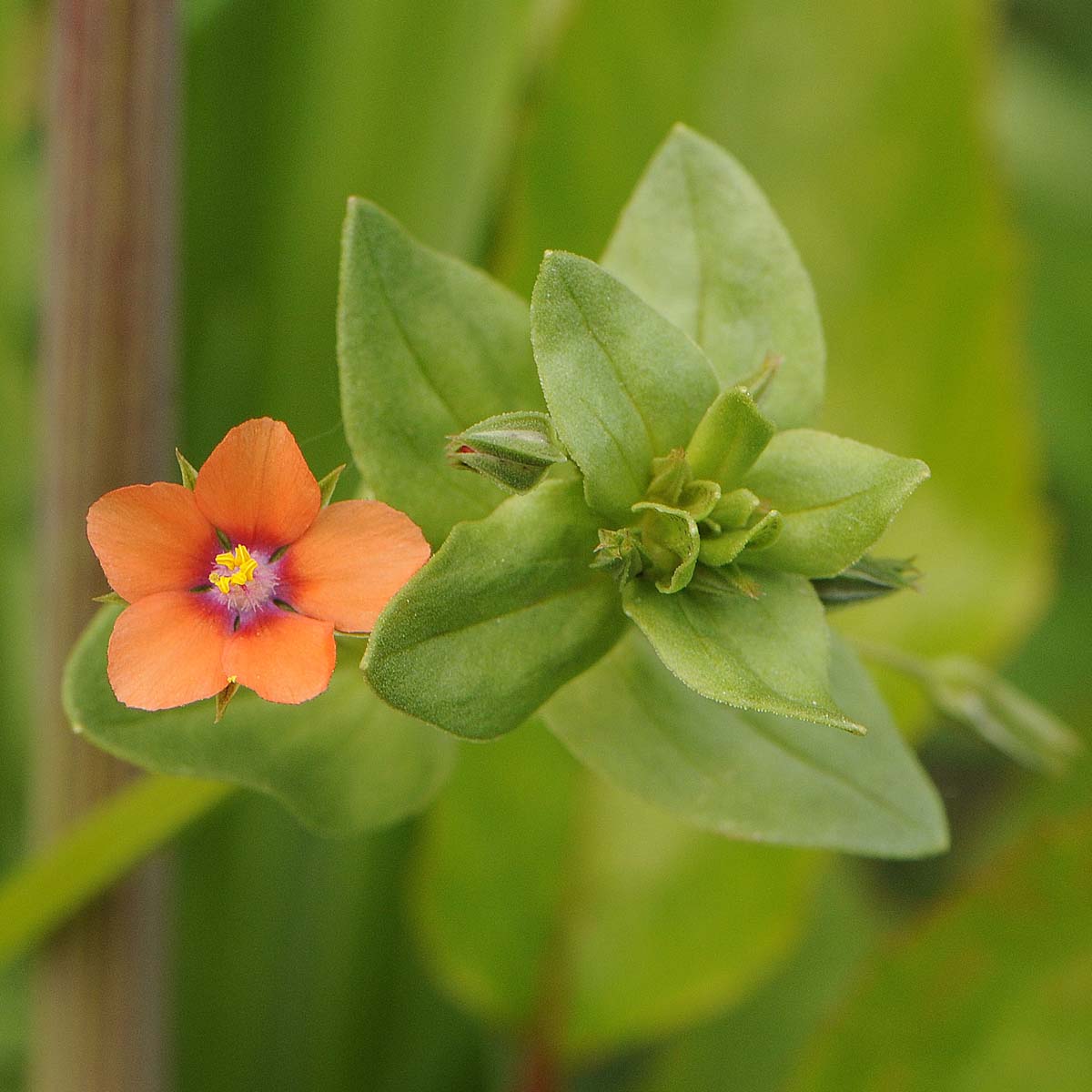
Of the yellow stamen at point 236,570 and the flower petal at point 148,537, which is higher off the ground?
the flower petal at point 148,537

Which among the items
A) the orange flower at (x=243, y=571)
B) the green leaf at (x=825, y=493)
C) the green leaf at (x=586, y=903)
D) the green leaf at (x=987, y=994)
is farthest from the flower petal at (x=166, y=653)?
the green leaf at (x=987, y=994)

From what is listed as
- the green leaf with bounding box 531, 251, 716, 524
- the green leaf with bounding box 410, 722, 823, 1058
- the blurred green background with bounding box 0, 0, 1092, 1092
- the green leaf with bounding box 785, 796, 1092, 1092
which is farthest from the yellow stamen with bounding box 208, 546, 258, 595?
the green leaf with bounding box 785, 796, 1092, 1092

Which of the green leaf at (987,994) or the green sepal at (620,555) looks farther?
the green leaf at (987,994)

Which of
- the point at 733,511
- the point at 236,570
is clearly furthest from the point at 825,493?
the point at 236,570

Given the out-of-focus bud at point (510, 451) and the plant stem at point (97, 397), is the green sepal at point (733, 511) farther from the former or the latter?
the plant stem at point (97, 397)

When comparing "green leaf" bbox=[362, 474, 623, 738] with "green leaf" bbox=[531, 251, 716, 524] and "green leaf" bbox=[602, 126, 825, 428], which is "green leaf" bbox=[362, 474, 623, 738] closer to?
"green leaf" bbox=[531, 251, 716, 524]

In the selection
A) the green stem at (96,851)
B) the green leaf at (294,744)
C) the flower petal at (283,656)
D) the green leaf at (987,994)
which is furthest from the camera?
the green leaf at (987,994)

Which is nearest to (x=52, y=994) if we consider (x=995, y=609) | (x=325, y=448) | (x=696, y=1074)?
(x=325, y=448)

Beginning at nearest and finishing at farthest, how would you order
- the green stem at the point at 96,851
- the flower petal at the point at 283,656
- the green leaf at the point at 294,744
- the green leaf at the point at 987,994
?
1. the flower petal at the point at 283,656
2. the green leaf at the point at 294,744
3. the green stem at the point at 96,851
4. the green leaf at the point at 987,994
